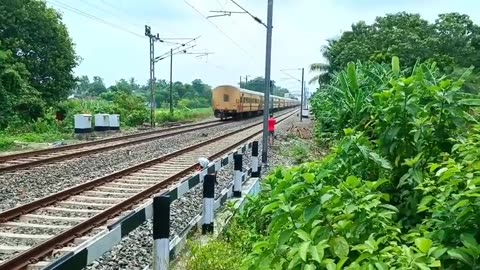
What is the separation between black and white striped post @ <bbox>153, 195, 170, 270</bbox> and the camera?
13.1 feet

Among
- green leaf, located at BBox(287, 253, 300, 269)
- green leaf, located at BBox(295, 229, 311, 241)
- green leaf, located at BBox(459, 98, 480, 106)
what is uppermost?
green leaf, located at BBox(459, 98, 480, 106)

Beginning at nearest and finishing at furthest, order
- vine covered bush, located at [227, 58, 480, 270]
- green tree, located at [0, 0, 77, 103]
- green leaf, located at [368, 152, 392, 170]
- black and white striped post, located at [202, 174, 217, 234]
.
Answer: vine covered bush, located at [227, 58, 480, 270]
green leaf, located at [368, 152, 392, 170]
black and white striped post, located at [202, 174, 217, 234]
green tree, located at [0, 0, 77, 103]

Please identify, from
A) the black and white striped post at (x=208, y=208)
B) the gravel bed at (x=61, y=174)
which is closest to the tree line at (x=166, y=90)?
the gravel bed at (x=61, y=174)

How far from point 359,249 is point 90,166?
12.0 metres

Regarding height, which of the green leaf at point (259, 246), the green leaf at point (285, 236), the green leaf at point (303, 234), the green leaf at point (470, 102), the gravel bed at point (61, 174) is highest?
the green leaf at point (470, 102)

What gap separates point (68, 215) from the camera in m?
7.60

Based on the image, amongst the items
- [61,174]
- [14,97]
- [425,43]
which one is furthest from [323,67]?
[61,174]

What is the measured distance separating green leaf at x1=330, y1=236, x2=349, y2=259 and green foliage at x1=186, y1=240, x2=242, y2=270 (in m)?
1.70

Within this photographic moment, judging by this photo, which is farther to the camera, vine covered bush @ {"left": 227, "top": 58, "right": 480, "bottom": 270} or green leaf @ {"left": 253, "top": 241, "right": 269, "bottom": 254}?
green leaf @ {"left": 253, "top": 241, "right": 269, "bottom": 254}

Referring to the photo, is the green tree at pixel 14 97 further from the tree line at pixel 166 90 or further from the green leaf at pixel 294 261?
the tree line at pixel 166 90

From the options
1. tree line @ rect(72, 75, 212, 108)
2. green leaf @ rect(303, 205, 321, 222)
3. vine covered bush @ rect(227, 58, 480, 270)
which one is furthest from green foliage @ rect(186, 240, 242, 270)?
tree line @ rect(72, 75, 212, 108)

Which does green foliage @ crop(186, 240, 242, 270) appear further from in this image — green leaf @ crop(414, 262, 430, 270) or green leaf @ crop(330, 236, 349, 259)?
green leaf @ crop(414, 262, 430, 270)

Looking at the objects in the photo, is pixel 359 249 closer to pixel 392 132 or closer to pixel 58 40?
pixel 392 132

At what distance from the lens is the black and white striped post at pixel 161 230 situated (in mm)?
3990
